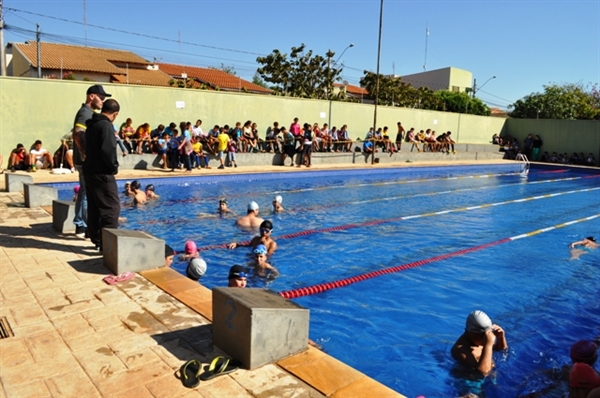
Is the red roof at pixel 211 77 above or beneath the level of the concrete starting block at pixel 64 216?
above

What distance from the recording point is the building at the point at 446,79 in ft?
215

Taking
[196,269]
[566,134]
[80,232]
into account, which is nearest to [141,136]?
[80,232]

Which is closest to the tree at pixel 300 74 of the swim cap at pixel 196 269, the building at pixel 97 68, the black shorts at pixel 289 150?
the building at pixel 97 68

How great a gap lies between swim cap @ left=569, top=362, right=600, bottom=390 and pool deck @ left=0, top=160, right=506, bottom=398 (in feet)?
5.42

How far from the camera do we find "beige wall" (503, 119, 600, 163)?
2989cm

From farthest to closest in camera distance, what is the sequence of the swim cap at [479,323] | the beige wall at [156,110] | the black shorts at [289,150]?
the black shorts at [289,150] < the beige wall at [156,110] < the swim cap at [479,323]

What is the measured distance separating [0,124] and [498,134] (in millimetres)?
30901

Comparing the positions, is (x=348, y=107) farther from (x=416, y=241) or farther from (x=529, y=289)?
(x=529, y=289)

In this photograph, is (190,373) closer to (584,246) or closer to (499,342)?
(499,342)

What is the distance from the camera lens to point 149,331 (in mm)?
3629

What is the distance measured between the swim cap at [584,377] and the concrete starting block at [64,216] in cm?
603

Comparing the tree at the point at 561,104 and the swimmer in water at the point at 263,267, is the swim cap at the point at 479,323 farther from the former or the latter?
the tree at the point at 561,104

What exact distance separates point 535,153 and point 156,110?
24883 mm

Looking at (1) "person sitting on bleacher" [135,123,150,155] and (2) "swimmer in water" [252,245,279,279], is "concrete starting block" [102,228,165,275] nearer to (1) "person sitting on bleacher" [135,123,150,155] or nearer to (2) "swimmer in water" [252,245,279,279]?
(2) "swimmer in water" [252,245,279,279]
